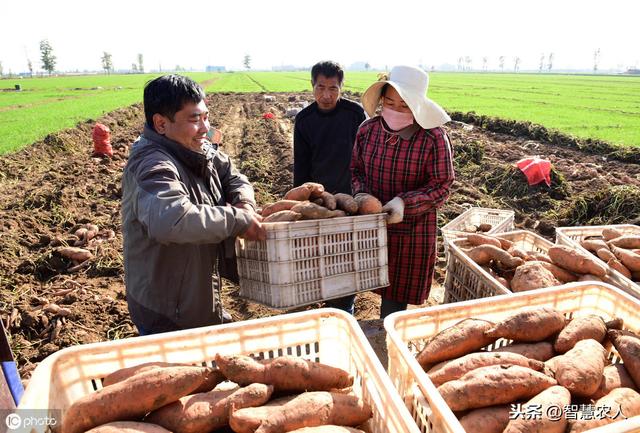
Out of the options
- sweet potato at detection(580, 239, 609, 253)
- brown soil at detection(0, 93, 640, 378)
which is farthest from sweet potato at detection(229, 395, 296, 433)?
sweet potato at detection(580, 239, 609, 253)

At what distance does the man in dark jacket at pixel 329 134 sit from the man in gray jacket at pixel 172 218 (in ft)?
5.95

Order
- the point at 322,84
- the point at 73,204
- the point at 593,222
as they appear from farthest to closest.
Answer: the point at 73,204 < the point at 593,222 < the point at 322,84

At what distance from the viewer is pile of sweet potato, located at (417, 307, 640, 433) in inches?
54.2

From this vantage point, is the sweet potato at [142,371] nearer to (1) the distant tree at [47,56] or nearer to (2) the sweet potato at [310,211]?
(2) the sweet potato at [310,211]

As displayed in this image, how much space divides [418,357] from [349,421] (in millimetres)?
465

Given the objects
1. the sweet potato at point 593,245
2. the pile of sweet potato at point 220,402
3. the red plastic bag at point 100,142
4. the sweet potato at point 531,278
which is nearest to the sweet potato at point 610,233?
the sweet potato at point 593,245

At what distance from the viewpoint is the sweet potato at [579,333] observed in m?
1.73

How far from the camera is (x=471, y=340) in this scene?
1.69 meters

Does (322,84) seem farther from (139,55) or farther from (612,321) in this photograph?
(139,55)

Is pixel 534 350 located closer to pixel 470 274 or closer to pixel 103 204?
pixel 470 274

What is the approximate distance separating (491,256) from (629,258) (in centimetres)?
99

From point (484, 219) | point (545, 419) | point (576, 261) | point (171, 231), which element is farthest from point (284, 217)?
point (484, 219)

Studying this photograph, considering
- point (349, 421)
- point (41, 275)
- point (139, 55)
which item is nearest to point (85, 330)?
point (41, 275)

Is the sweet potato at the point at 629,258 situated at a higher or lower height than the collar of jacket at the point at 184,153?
lower
